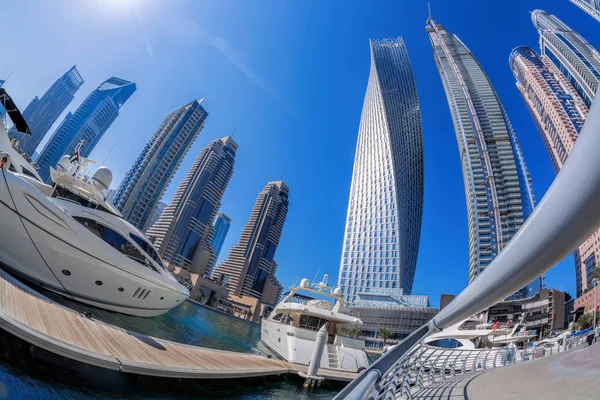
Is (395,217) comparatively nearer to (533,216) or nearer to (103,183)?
(103,183)

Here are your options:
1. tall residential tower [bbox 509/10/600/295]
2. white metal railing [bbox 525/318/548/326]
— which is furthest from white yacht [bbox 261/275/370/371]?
tall residential tower [bbox 509/10/600/295]

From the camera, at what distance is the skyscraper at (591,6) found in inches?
2650

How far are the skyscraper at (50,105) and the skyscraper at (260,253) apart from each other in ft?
291

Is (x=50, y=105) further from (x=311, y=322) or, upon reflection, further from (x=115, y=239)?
(x=311, y=322)

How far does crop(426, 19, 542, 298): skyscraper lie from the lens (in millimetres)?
68688

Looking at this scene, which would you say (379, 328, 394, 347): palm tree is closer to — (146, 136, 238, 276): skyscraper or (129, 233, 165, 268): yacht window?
(129, 233, 165, 268): yacht window

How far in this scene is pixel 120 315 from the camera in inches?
506

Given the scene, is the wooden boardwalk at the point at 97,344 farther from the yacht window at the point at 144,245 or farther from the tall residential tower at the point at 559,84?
the tall residential tower at the point at 559,84

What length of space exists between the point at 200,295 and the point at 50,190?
180 feet

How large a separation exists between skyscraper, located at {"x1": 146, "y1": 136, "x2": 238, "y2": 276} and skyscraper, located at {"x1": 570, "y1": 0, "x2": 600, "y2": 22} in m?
123

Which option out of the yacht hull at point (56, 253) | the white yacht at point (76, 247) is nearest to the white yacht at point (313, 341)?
the white yacht at point (76, 247)

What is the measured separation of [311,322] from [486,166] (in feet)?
274

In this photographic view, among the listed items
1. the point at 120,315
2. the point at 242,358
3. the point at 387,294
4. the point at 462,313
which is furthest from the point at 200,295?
the point at 462,313

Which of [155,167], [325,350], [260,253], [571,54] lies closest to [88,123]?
[155,167]
